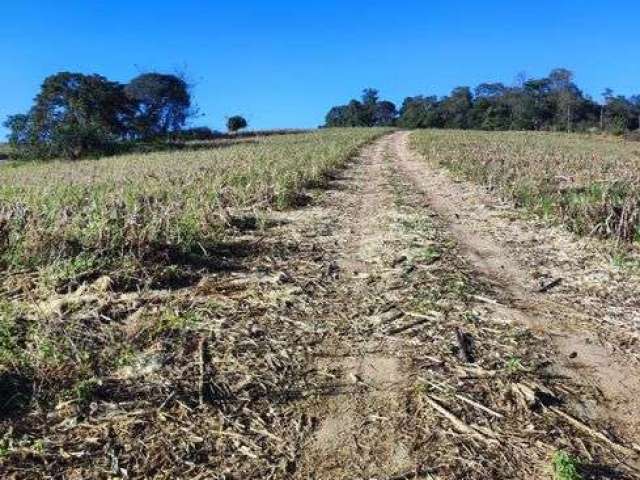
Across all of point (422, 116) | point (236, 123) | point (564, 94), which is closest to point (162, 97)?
point (236, 123)

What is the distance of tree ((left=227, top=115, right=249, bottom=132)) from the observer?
71.2 m

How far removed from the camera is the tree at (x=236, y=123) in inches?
2803

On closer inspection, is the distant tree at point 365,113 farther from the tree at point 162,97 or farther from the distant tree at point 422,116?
the tree at point 162,97

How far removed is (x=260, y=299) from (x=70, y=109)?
36785 mm

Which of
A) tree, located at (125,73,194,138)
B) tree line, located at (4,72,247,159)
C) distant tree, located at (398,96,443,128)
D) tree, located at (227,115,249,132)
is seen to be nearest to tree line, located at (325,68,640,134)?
distant tree, located at (398,96,443,128)

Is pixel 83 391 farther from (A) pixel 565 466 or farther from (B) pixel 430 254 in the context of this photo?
(B) pixel 430 254

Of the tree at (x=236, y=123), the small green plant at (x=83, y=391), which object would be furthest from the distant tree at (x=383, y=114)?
the small green plant at (x=83, y=391)

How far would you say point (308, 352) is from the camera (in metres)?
4.44

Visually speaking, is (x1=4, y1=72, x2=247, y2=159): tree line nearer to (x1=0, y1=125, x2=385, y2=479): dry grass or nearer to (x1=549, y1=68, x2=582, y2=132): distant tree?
(x1=0, y1=125, x2=385, y2=479): dry grass

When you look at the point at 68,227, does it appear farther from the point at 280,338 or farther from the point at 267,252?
the point at 280,338

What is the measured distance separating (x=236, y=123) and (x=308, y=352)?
68810mm

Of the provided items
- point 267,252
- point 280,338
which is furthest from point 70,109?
point 280,338

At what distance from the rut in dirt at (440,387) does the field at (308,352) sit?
1 cm

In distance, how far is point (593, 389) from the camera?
4.00m
